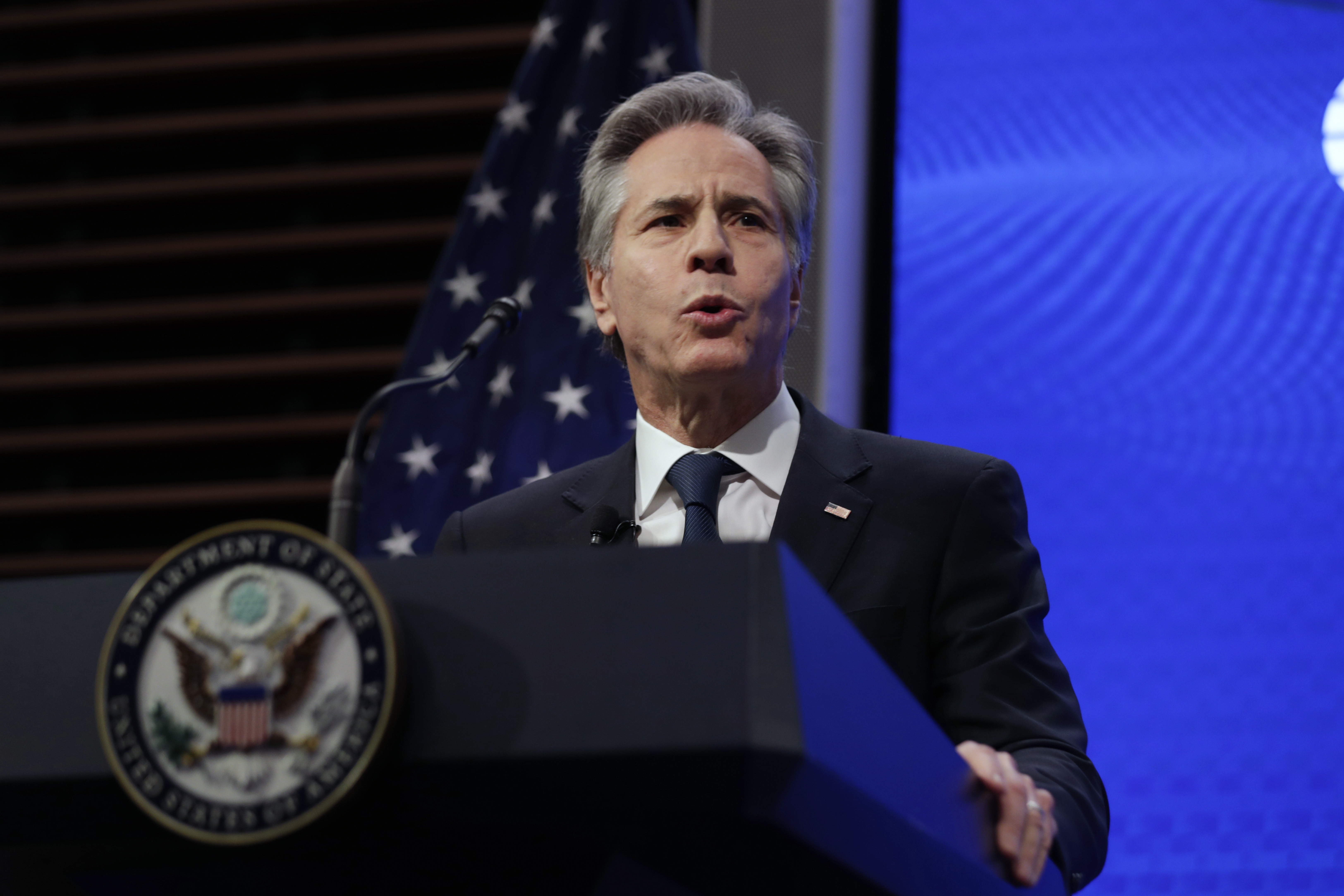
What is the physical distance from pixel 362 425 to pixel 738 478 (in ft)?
1.74

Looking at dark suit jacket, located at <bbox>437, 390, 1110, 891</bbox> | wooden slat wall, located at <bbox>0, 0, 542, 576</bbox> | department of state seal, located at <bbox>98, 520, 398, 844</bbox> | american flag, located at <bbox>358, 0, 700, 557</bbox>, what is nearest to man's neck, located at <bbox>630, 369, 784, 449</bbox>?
dark suit jacket, located at <bbox>437, 390, 1110, 891</bbox>

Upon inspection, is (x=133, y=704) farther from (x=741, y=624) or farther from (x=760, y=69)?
(x=760, y=69)

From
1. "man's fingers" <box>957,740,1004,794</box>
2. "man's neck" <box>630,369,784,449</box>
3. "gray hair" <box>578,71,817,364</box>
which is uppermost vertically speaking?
"gray hair" <box>578,71,817,364</box>

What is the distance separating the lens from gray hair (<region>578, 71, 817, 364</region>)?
87.7 inches

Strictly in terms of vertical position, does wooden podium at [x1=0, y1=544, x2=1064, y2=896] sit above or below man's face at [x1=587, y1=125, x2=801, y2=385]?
below

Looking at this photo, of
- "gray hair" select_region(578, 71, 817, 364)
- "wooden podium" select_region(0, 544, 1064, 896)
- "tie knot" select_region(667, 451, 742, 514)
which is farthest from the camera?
"gray hair" select_region(578, 71, 817, 364)

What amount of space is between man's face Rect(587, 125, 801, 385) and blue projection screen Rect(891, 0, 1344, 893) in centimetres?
123

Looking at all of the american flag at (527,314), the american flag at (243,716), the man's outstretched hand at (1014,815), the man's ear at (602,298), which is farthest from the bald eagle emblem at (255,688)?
the american flag at (527,314)

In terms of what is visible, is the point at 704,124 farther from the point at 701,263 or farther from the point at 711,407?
the point at 711,407

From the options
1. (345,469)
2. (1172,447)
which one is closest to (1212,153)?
(1172,447)

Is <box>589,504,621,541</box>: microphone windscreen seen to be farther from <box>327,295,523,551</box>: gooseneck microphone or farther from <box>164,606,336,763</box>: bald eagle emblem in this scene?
<box>164,606,336,763</box>: bald eagle emblem

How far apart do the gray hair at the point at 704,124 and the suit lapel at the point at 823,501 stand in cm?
44

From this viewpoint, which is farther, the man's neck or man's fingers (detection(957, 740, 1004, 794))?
the man's neck

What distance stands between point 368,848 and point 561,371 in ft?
9.90
